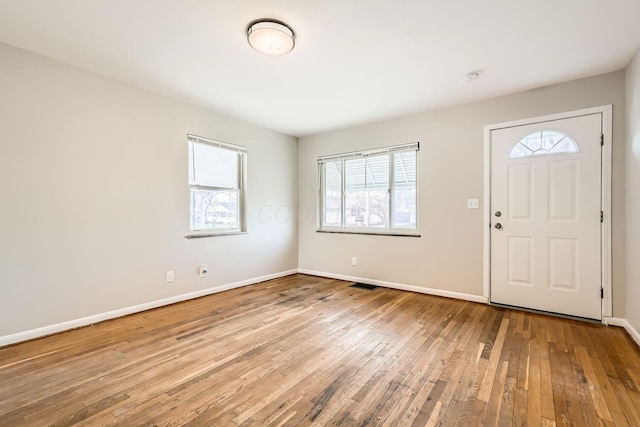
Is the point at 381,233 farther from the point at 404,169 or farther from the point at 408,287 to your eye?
the point at 404,169

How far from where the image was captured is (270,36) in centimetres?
218

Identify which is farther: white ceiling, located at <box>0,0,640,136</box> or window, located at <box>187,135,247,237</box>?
window, located at <box>187,135,247,237</box>

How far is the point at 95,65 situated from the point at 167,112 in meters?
0.80

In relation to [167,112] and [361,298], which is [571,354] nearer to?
[361,298]

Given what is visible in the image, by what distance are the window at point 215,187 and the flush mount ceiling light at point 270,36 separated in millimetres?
1882

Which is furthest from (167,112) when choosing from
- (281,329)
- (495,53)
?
(495,53)

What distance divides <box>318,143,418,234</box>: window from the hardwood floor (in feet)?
5.12

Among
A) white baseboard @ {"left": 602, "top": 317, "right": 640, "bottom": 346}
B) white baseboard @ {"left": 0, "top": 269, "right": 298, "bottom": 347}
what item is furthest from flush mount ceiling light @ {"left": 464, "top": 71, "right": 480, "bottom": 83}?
white baseboard @ {"left": 0, "top": 269, "right": 298, "bottom": 347}

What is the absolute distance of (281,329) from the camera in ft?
9.03

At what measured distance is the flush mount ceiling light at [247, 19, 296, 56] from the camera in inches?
83.1

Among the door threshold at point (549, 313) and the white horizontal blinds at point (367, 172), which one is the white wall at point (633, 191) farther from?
the white horizontal blinds at point (367, 172)

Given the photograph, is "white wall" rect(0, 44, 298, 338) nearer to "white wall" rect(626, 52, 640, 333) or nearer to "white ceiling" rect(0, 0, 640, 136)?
"white ceiling" rect(0, 0, 640, 136)

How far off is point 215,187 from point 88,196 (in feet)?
4.69

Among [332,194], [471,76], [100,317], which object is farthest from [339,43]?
[100,317]
